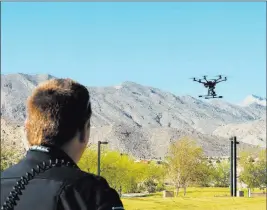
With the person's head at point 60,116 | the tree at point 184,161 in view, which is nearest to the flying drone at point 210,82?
the tree at point 184,161

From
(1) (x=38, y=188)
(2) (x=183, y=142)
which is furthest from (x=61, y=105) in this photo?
(2) (x=183, y=142)

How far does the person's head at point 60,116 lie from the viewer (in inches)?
82.5

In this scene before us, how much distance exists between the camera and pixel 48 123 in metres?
2.10

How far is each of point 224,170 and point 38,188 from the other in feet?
268

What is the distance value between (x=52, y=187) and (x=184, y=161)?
59.0 m

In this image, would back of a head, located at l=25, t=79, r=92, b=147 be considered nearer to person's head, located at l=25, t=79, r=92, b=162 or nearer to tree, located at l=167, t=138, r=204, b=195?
person's head, located at l=25, t=79, r=92, b=162

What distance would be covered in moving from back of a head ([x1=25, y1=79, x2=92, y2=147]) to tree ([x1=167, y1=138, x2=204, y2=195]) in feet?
189

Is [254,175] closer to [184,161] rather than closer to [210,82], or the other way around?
[184,161]

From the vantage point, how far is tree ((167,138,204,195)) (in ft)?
197

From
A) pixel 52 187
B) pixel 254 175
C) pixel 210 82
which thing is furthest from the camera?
pixel 254 175

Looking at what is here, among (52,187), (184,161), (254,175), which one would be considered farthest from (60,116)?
(254,175)

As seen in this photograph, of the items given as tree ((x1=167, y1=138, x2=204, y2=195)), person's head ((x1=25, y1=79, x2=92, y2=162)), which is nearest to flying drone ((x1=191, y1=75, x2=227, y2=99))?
tree ((x1=167, y1=138, x2=204, y2=195))

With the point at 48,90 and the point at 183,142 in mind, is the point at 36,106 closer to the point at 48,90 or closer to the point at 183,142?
the point at 48,90

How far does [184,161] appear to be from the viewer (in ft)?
198
